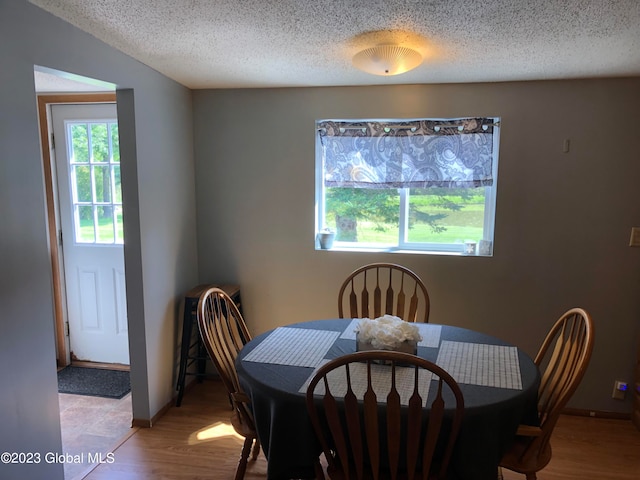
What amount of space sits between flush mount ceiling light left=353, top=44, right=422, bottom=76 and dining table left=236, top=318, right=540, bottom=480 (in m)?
1.28

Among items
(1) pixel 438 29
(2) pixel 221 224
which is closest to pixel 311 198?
(2) pixel 221 224

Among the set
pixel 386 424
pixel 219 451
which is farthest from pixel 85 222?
pixel 386 424

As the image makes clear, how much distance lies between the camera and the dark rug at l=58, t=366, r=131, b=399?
9.88ft

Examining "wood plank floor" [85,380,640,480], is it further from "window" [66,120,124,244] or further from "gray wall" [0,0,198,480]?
"window" [66,120,124,244]

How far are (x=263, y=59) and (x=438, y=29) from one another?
0.93 metres

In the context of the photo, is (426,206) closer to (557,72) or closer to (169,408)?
(557,72)

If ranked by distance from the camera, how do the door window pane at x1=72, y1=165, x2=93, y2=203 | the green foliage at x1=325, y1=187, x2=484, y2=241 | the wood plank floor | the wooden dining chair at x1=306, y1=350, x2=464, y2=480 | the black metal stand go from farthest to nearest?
the door window pane at x1=72, y1=165, x2=93, y2=203, the green foliage at x1=325, y1=187, x2=484, y2=241, the black metal stand, the wood plank floor, the wooden dining chair at x1=306, y1=350, x2=464, y2=480

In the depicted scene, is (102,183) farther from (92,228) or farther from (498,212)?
(498,212)

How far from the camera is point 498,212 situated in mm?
2783

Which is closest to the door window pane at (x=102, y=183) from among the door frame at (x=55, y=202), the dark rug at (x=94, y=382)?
the door frame at (x=55, y=202)

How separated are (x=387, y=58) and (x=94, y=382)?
2.96 metres

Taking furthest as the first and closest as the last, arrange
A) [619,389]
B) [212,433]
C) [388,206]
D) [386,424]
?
1. [388,206]
2. [619,389]
3. [212,433]
4. [386,424]

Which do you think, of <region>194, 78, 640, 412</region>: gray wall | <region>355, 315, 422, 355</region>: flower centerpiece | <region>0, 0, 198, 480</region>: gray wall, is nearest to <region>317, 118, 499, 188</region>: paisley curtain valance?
<region>194, 78, 640, 412</region>: gray wall

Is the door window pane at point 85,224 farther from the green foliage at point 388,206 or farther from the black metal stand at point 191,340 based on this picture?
the green foliage at point 388,206
